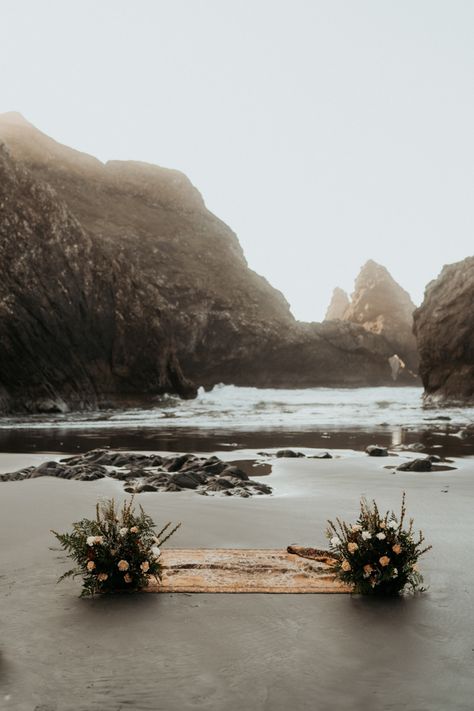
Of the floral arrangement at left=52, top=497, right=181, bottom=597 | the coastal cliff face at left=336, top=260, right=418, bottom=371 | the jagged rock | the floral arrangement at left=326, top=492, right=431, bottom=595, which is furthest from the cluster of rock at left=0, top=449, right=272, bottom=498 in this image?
the jagged rock

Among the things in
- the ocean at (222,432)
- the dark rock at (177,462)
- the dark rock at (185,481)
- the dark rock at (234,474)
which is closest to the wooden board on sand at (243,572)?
the dark rock at (185,481)

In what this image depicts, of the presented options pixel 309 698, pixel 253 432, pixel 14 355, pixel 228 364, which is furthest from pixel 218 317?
pixel 309 698

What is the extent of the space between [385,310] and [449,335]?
291 feet

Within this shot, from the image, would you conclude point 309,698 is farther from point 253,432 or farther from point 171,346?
point 171,346

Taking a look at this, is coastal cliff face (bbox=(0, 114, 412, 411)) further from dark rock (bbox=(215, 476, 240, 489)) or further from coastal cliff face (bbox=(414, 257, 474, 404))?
dark rock (bbox=(215, 476, 240, 489))

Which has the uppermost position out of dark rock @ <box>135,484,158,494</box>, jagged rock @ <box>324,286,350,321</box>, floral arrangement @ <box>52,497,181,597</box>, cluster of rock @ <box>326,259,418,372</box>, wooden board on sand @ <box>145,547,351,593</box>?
jagged rock @ <box>324,286,350,321</box>

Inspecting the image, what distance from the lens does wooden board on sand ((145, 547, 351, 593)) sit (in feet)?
16.8

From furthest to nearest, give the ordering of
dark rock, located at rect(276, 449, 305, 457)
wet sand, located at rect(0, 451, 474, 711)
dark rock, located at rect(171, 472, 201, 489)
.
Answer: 1. dark rock, located at rect(276, 449, 305, 457)
2. dark rock, located at rect(171, 472, 201, 489)
3. wet sand, located at rect(0, 451, 474, 711)

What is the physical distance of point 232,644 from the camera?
4098mm

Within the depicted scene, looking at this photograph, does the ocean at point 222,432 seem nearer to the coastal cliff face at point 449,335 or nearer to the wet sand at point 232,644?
the coastal cliff face at point 449,335

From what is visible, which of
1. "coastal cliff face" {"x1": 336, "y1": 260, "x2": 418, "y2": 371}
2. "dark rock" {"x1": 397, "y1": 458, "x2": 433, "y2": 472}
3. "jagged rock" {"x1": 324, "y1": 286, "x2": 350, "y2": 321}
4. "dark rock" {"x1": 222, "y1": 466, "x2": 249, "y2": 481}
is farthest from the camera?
"jagged rock" {"x1": 324, "y1": 286, "x2": 350, "y2": 321}

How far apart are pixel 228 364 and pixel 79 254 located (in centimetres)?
4361

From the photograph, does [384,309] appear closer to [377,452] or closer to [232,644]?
[377,452]

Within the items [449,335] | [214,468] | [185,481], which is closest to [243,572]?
[185,481]
